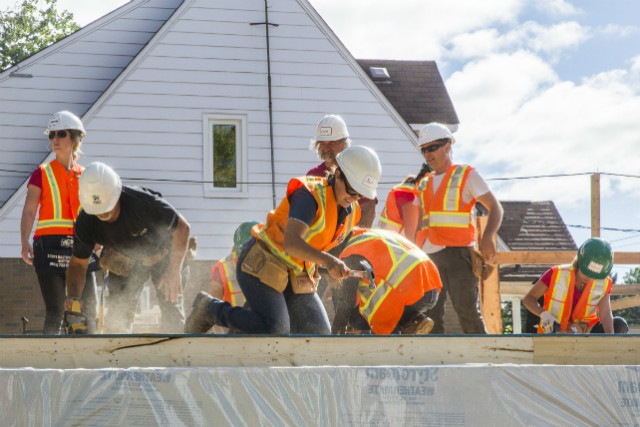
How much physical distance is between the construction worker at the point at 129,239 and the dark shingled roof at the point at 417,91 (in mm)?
10438

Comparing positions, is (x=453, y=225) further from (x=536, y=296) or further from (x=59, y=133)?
(x=59, y=133)

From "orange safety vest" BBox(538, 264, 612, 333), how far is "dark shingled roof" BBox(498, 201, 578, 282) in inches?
679

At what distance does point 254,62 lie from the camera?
1384cm

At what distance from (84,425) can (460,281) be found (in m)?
3.41

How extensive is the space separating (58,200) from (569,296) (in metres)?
4.15

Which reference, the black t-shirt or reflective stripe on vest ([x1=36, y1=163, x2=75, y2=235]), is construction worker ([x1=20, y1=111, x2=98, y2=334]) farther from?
the black t-shirt

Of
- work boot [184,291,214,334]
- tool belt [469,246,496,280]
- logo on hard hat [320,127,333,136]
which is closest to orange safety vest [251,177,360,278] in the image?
work boot [184,291,214,334]

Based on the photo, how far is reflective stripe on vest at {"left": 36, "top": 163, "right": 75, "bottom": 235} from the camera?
6.15 m

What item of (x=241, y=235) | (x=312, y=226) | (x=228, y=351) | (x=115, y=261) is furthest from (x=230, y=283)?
(x=228, y=351)

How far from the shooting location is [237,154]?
13.6 m

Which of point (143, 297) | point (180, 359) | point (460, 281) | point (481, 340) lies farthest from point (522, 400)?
point (143, 297)

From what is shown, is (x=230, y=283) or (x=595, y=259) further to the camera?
(x=595, y=259)

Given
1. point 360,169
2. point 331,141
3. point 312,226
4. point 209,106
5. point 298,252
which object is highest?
point 209,106

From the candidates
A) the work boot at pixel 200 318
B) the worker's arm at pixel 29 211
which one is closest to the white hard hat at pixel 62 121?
the worker's arm at pixel 29 211
